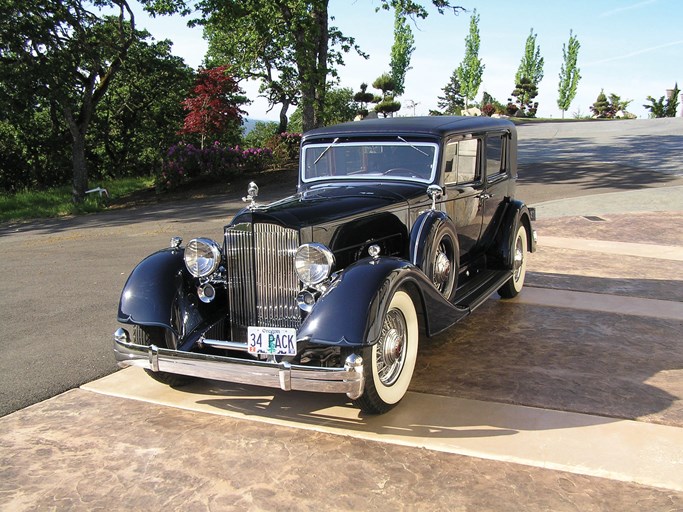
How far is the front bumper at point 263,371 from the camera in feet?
10.1

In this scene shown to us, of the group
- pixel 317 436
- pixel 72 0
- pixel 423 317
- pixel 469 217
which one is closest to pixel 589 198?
pixel 469 217

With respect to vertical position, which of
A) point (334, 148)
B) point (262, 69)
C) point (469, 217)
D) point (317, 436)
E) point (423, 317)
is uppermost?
point (262, 69)

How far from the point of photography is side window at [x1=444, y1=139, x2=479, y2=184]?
15.8 ft

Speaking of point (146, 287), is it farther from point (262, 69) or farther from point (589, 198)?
point (262, 69)

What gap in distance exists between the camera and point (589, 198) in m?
12.7

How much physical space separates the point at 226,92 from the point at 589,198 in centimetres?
1101

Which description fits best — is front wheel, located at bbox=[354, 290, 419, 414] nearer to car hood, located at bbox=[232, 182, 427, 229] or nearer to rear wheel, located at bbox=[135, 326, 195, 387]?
car hood, located at bbox=[232, 182, 427, 229]

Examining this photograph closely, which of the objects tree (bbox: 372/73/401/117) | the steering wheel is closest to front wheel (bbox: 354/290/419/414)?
the steering wheel

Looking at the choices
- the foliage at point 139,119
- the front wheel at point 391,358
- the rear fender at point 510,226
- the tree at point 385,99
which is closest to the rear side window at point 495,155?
the rear fender at point 510,226

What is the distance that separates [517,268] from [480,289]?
132 cm

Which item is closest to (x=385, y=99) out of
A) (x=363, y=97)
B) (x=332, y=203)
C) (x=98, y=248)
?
(x=363, y=97)

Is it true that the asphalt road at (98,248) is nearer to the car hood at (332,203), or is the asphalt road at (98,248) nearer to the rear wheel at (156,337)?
the rear wheel at (156,337)

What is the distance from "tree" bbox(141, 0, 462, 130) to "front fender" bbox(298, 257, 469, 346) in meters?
13.5

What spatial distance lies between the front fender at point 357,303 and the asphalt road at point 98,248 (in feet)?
6.35
